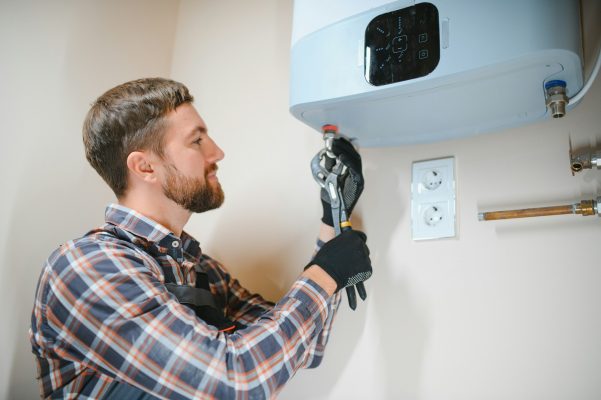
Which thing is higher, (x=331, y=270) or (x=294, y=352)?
(x=331, y=270)

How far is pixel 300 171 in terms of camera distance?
1.20 metres

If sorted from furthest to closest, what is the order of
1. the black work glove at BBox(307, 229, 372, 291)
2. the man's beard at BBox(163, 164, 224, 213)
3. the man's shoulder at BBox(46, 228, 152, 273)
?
the man's beard at BBox(163, 164, 224, 213) → the black work glove at BBox(307, 229, 372, 291) → the man's shoulder at BBox(46, 228, 152, 273)

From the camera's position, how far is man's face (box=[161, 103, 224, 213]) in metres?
1.00

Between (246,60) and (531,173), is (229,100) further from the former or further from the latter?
(531,173)

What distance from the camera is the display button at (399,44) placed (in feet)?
2.60

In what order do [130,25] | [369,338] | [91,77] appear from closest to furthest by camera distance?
[369,338] < [91,77] < [130,25]

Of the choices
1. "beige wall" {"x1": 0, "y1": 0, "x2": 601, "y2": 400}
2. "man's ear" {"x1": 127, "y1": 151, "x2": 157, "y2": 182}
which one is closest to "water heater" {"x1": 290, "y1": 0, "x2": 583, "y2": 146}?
"beige wall" {"x1": 0, "y1": 0, "x2": 601, "y2": 400}

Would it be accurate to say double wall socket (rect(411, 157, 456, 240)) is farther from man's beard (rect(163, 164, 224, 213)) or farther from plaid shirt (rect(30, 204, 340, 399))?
man's beard (rect(163, 164, 224, 213))

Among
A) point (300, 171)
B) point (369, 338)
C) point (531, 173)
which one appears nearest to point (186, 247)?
point (300, 171)

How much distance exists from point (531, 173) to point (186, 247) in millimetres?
713

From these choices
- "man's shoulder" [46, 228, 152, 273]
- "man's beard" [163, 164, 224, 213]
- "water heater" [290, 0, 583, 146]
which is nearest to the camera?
"water heater" [290, 0, 583, 146]

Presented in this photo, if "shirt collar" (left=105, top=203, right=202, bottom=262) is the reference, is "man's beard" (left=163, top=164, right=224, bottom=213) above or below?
above

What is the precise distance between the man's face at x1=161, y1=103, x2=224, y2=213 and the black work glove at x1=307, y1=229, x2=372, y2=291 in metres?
0.27

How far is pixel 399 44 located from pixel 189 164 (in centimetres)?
47
